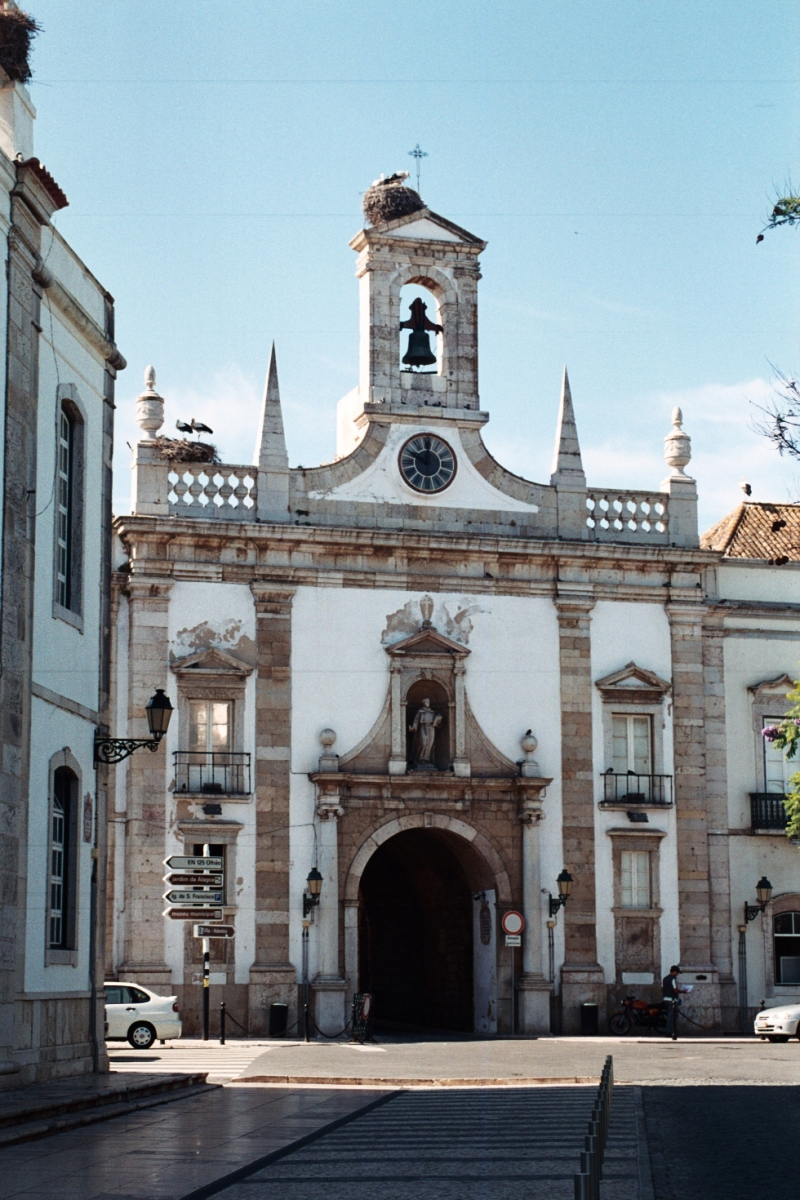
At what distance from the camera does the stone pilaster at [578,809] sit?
3694 cm

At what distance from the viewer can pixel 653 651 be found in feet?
128

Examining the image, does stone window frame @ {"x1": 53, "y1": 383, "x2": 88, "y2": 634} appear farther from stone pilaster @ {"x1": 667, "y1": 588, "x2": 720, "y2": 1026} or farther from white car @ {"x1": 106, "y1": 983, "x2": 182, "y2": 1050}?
stone pilaster @ {"x1": 667, "y1": 588, "x2": 720, "y2": 1026}

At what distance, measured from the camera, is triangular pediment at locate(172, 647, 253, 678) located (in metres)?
35.9

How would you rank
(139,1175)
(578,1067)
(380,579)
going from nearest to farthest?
1. (139,1175)
2. (578,1067)
3. (380,579)

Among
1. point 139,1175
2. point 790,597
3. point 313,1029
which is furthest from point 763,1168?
point 790,597

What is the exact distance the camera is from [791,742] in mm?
33125

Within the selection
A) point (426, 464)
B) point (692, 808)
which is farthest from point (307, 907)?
point (426, 464)

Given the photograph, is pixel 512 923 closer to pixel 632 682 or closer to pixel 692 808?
pixel 692 808

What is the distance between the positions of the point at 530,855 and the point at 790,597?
8.35 metres

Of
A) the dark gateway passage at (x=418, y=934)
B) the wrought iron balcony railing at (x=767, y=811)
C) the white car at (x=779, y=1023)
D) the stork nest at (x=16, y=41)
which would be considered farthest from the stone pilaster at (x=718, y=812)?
the stork nest at (x=16, y=41)

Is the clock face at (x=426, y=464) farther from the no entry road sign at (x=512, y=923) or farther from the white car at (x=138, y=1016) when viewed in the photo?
the white car at (x=138, y=1016)

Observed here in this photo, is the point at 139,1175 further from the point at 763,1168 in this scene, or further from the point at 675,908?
the point at 675,908

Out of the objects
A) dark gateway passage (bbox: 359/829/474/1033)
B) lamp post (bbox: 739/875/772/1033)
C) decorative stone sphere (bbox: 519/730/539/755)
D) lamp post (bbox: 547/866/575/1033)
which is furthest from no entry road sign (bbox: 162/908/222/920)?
lamp post (bbox: 739/875/772/1033)

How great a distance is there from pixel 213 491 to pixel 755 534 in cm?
1259
